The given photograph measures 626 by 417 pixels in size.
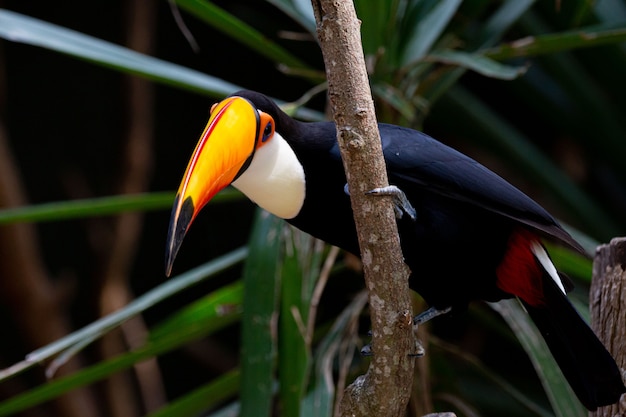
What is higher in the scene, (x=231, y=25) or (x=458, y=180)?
(x=231, y=25)

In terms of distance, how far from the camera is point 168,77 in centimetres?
189

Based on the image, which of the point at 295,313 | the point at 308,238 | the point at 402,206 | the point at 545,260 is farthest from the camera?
the point at 308,238

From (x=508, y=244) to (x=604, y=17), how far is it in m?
1.17

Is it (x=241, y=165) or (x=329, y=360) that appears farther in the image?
(x=329, y=360)

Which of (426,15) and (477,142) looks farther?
(477,142)

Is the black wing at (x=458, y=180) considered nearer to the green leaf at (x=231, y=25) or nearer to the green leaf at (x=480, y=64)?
the green leaf at (x=480, y=64)

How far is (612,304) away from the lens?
137 cm

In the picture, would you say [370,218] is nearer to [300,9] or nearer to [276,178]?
[276,178]

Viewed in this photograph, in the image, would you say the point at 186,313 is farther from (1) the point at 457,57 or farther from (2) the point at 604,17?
(2) the point at 604,17

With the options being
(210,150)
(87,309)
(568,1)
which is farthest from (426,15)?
(87,309)

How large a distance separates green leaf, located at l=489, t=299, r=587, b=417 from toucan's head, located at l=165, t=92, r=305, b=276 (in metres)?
0.58

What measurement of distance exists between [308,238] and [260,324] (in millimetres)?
209

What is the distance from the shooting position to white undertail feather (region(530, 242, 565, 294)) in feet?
4.55

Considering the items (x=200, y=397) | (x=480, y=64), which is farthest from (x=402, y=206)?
(x=200, y=397)
